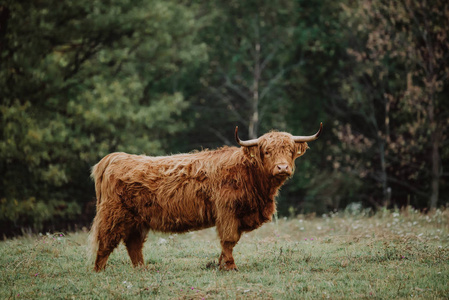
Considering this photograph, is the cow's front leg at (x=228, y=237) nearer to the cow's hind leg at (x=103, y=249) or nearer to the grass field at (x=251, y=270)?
the grass field at (x=251, y=270)

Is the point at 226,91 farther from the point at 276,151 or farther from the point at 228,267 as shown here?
the point at 228,267

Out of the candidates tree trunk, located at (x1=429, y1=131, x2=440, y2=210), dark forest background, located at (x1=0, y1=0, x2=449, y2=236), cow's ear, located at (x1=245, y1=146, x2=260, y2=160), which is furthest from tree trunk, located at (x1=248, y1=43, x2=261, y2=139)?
Answer: cow's ear, located at (x1=245, y1=146, x2=260, y2=160)

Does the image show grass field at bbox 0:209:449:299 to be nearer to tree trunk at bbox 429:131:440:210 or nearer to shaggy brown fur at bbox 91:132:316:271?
shaggy brown fur at bbox 91:132:316:271

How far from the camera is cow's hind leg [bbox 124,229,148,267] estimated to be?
646 cm

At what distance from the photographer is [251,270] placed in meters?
6.02

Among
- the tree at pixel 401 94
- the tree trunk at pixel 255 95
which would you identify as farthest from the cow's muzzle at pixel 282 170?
the tree trunk at pixel 255 95

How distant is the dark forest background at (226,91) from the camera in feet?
52.6

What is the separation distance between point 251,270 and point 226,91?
19.7 metres

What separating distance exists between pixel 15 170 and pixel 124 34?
271 inches

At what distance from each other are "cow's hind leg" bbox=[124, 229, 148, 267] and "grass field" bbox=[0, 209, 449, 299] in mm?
197

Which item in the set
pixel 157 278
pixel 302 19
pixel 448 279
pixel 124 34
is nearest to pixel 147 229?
pixel 157 278

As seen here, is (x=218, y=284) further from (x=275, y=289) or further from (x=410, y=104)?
(x=410, y=104)

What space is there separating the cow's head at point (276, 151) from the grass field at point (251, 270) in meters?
1.18

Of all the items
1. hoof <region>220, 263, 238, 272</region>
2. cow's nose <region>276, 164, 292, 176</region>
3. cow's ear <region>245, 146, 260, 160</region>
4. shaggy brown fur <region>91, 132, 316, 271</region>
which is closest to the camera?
cow's nose <region>276, 164, 292, 176</region>
